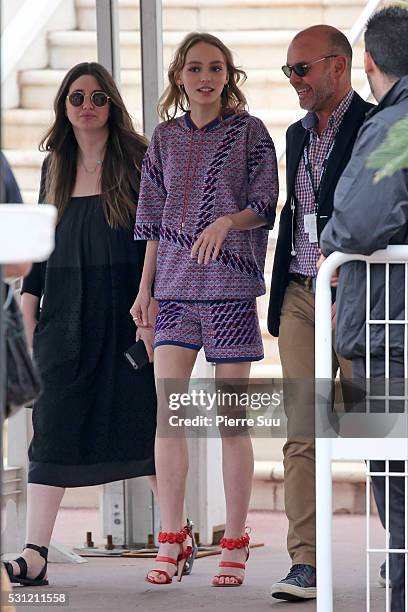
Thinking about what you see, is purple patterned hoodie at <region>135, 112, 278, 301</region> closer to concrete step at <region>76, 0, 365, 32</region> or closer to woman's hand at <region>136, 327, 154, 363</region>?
woman's hand at <region>136, 327, 154, 363</region>

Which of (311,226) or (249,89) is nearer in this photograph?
(311,226)

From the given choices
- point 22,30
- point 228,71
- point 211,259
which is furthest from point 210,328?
point 22,30

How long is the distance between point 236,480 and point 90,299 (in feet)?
2.74

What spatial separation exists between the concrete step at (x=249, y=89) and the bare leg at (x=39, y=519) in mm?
2857

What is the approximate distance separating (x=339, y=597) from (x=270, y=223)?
1.23 meters

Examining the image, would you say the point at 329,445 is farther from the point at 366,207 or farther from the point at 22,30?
the point at 22,30

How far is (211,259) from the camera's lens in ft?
14.6

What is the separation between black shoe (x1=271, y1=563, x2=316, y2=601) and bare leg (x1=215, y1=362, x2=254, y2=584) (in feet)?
0.80

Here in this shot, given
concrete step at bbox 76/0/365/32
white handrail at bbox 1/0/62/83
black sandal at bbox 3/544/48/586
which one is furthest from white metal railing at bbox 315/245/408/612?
white handrail at bbox 1/0/62/83

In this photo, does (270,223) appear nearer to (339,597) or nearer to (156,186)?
(156,186)

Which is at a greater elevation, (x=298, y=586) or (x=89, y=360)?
(x=89, y=360)

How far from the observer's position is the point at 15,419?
558 centimetres

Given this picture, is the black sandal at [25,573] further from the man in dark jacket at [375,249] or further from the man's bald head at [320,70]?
the man's bald head at [320,70]

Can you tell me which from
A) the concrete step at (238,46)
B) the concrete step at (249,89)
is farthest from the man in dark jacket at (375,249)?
the concrete step at (238,46)
